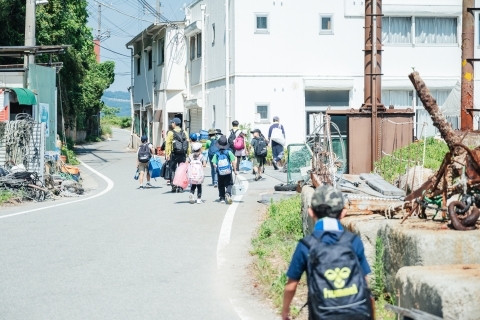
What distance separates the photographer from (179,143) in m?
20.1

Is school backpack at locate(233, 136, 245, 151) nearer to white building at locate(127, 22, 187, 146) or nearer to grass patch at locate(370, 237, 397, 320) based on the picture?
grass patch at locate(370, 237, 397, 320)

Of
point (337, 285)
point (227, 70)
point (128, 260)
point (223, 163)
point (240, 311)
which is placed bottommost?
point (240, 311)

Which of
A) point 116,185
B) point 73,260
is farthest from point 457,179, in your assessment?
point 116,185

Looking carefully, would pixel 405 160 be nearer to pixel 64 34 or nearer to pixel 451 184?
pixel 451 184

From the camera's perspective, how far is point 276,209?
14.5 m

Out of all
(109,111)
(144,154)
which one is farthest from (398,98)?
(109,111)

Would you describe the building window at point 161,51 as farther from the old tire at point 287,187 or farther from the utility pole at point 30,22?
the old tire at point 287,187

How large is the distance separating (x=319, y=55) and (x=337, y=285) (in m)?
28.6

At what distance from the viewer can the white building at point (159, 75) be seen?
4206cm

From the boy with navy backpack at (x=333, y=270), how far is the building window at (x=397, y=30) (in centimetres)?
2875

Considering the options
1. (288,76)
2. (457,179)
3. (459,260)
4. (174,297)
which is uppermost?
(288,76)

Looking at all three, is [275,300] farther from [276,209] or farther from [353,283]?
[276,209]

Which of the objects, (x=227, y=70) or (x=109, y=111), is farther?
(x=109, y=111)

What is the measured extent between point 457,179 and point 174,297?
3.31m
